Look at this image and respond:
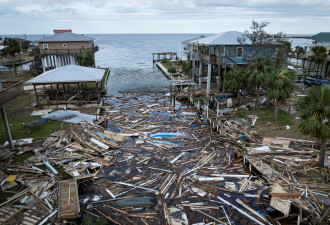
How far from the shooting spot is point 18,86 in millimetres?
19328

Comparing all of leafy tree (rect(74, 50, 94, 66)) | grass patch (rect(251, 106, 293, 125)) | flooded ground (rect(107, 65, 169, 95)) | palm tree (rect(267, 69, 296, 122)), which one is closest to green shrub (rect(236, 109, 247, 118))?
grass patch (rect(251, 106, 293, 125))

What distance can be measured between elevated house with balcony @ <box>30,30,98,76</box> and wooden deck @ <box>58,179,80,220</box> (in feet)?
132

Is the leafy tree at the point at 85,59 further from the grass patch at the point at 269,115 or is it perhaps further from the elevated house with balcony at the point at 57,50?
the grass patch at the point at 269,115

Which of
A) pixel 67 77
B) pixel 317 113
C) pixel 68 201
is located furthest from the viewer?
pixel 67 77

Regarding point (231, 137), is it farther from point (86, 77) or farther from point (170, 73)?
point (170, 73)

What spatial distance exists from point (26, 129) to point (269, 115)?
937 inches

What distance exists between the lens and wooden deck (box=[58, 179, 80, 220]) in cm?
1227

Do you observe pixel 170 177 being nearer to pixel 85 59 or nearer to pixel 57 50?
pixel 85 59

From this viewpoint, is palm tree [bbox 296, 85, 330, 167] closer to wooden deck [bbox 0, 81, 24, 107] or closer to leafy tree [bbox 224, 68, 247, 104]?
leafy tree [bbox 224, 68, 247, 104]

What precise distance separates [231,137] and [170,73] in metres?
37.5

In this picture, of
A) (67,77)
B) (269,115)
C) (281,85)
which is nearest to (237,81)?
(269,115)

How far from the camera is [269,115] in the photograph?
84.1ft

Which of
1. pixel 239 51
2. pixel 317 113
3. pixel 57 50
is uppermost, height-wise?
pixel 57 50

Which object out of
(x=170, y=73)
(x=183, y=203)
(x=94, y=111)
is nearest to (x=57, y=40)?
(x=170, y=73)
